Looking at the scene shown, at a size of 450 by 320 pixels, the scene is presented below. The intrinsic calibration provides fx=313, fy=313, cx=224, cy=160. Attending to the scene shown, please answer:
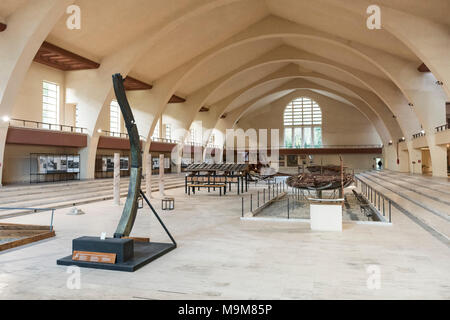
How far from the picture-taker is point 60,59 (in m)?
15.7

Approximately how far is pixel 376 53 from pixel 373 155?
24138 millimetres

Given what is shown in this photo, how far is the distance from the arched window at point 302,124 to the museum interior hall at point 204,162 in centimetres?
356

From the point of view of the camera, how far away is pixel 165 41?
18.5 metres

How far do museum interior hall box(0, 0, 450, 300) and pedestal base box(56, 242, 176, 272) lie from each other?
3cm

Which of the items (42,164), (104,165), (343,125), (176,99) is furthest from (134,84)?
(343,125)

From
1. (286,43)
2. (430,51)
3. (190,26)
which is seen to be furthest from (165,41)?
(430,51)

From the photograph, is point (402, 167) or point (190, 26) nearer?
point (190, 26)

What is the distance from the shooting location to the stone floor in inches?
131

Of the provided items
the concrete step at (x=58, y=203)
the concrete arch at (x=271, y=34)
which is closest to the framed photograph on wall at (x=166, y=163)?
the concrete arch at (x=271, y=34)

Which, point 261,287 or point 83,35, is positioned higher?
point 83,35

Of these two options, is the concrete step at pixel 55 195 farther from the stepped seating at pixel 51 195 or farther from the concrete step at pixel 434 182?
the concrete step at pixel 434 182

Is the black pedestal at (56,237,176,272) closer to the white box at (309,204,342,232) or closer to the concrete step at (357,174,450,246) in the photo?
the white box at (309,204,342,232)
